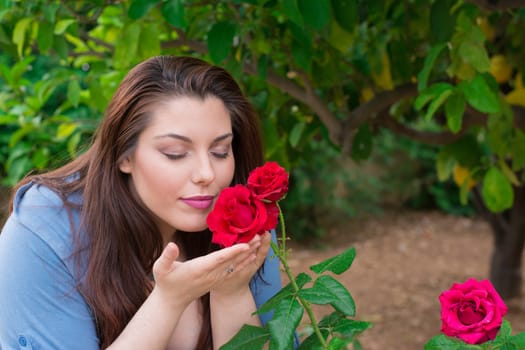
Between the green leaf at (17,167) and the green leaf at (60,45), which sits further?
the green leaf at (17,167)

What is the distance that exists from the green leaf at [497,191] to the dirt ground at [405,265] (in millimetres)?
1419

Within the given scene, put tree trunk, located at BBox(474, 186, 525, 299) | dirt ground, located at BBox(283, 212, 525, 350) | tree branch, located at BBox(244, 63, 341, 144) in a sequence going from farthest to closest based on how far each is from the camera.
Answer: dirt ground, located at BBox(283, 212, 525, 350), tree trunk, located at BBox(474, 186, 525, 299), tree branch, located at BBox(244, 63, 341, 144)

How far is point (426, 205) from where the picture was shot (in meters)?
6.16

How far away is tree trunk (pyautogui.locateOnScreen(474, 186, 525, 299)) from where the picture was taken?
319 centimetres

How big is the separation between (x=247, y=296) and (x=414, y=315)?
2264mm

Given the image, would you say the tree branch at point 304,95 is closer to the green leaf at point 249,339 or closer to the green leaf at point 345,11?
the green leaf at point 345,11

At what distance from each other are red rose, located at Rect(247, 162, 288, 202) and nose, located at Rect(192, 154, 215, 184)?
0.16 metres

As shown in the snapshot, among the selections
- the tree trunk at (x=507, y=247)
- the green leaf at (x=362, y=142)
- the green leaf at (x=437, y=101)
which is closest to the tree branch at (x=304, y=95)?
the green leaf at (x=362, y=142)

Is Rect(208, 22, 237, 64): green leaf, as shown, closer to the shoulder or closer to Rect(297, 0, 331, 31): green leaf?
Rect(297, 0, 331, 31): green leaf

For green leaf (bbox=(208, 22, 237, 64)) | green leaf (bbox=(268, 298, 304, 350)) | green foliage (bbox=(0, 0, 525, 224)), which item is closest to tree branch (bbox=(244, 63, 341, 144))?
green foliage (bbox=(0, 0, 525, 224))

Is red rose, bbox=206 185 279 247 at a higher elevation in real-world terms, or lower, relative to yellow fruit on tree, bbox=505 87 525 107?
higher

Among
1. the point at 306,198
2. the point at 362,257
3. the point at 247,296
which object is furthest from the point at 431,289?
the point at 247,296

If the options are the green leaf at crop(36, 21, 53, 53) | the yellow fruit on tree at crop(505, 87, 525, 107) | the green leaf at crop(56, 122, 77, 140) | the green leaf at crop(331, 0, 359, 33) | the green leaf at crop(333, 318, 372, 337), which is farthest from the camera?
the green leaf at crop(56, 122, 77, 140)

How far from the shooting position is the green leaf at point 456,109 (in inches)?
58.9
